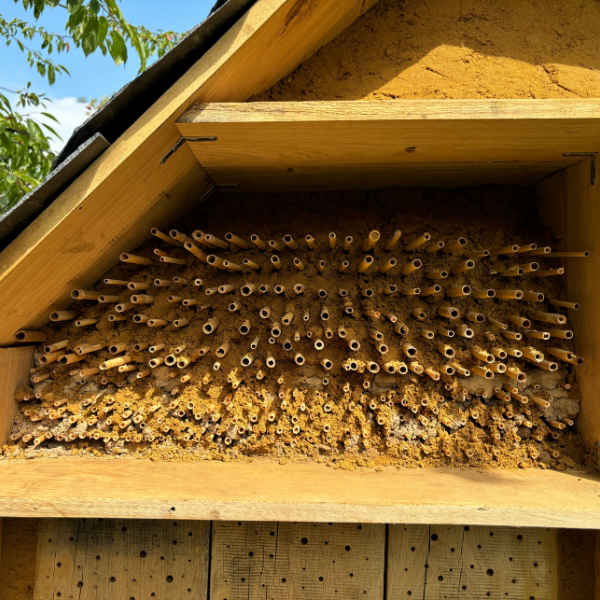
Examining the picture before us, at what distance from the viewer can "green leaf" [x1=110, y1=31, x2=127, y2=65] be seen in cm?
174

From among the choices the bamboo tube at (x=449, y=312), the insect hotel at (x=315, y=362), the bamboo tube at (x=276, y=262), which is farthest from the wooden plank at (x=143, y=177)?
the bamboo tube at (x=449, y=312)

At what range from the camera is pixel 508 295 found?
48.7 inches

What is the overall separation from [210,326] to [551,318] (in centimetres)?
104

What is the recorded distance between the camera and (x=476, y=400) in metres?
1.28

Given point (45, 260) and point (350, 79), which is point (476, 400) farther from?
point (45, 260)

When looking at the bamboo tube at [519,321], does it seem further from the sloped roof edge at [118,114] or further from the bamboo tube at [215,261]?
the sloped roof edge at [118,114]

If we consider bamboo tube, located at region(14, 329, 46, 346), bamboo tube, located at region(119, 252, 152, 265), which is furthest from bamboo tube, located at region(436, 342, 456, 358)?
bamboo tube, located at region(14, 329, 46, 346)

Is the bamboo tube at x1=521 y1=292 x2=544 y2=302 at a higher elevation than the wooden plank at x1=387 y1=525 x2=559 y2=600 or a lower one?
higher

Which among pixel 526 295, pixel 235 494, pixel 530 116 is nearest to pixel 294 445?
pixel 235 494

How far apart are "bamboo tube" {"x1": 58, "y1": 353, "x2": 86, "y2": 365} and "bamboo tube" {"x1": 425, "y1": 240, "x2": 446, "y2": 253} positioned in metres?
1.17

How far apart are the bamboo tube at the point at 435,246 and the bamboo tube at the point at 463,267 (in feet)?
0.25

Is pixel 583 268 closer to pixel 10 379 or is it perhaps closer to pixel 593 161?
pixel 593 161

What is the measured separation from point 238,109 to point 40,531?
1427 mm

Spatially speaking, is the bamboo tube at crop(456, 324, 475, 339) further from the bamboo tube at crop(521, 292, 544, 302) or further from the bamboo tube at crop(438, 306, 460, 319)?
the bamboo tube at crop(521, 292, 544, 302)
